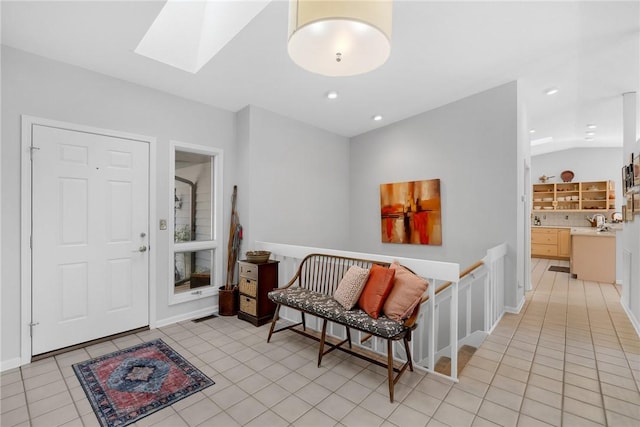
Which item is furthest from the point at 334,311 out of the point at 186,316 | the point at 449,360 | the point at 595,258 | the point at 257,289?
the point at 595,258

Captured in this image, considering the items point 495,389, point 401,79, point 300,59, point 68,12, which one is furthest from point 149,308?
point 401,79

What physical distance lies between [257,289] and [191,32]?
2.88m

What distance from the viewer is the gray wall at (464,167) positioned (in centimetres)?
366

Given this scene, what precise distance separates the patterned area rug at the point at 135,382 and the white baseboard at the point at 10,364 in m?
0.51

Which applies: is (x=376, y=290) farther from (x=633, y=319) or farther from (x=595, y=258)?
(x=595, y=258)

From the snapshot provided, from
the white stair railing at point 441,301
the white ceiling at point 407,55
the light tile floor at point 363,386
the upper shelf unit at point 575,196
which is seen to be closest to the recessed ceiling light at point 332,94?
the white ceiling at point 407,55

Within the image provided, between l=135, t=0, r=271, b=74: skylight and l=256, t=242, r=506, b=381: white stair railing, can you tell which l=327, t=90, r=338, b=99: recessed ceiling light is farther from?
l=256, t=242, r=506, b=381: white stair railing

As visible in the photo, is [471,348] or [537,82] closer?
[471,348]

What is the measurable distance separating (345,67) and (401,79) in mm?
1989

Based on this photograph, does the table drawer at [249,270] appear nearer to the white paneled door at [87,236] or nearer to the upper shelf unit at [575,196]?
the white paneled door at [87,236]

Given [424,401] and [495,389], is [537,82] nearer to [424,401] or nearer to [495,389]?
[495,389]

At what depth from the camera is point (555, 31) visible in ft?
8.52

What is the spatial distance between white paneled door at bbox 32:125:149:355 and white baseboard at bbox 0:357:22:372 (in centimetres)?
13

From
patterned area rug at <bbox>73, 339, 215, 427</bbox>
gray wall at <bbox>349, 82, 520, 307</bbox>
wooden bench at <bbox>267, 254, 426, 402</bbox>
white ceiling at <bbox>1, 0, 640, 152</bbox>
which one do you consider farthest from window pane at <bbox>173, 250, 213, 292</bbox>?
gray wall at <bbox>349, 82, 520, 307</bbox>
